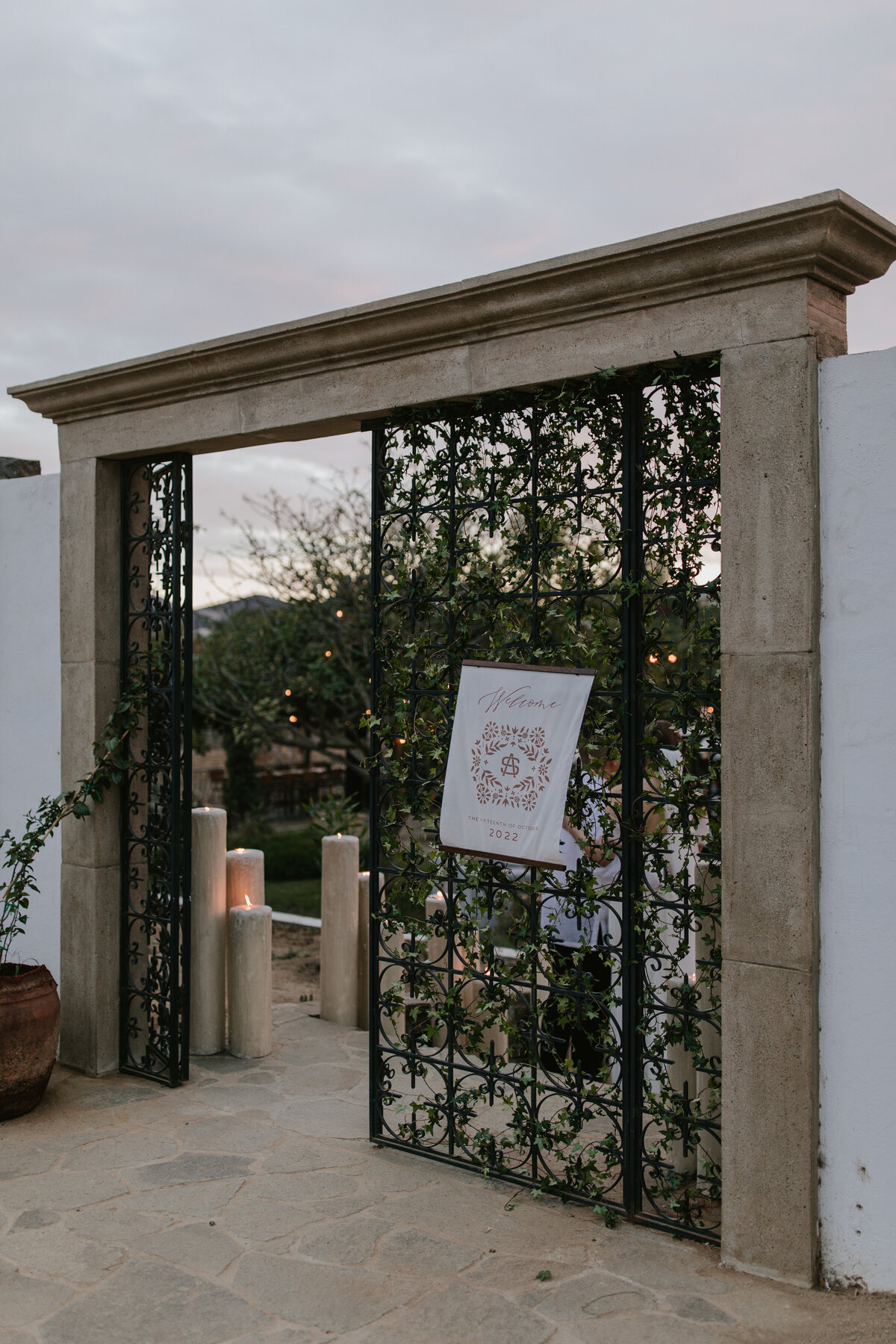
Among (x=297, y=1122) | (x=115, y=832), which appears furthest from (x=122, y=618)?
(x=297, y=1122)

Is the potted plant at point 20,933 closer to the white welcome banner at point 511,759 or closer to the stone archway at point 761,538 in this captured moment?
the white welcome banner at point 511,759

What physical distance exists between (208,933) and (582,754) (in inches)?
106

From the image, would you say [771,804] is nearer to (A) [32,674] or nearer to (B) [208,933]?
(B) [208,933]

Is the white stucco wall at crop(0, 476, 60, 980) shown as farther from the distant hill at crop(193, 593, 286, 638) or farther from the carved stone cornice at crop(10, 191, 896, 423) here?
the distant hill at crop(193, 593, 286, 638)

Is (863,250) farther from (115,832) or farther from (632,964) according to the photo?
(115,832)

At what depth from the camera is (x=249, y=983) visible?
5.21m

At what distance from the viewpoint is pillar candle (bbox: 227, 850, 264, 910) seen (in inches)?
216

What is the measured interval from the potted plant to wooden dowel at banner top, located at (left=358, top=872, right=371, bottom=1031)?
5.66 feet

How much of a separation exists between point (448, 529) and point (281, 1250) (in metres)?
2.50

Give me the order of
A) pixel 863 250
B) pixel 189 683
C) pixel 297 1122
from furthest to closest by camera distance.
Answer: pixel 189 683, pixel 297 1122, pixel 863 250

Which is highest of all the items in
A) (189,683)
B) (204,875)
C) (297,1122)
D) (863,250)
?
(863,250)

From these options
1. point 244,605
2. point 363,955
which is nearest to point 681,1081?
point 363,955

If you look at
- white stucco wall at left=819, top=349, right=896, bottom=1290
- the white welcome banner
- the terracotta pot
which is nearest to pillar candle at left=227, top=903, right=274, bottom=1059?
the terracotta pot

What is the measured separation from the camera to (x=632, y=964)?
3404 mm
